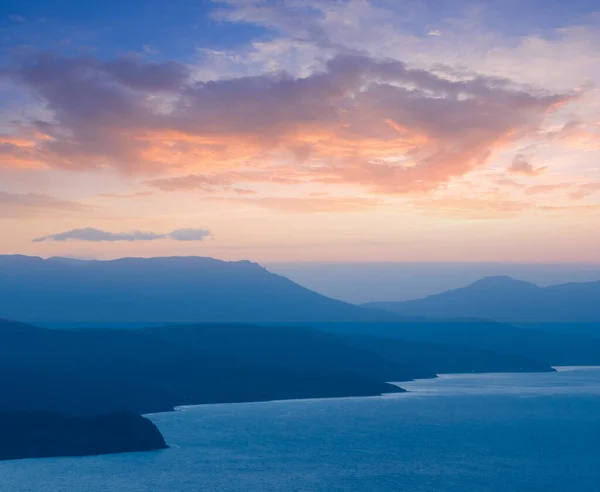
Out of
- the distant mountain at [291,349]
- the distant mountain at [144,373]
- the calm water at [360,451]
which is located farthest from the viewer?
the distant mountain at [291,349]

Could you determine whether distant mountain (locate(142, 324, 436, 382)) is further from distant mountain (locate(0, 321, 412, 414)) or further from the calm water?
the calm water

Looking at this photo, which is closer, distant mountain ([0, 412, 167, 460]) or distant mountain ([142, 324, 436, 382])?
distant mountain ([0, 412, 167, 460])

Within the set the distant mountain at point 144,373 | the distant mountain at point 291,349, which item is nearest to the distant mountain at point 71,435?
the distant mountain at point 144,373

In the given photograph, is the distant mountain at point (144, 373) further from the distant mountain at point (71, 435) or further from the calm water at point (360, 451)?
the distant mountain at point (71, 435)

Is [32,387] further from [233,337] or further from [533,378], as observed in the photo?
[533,378]

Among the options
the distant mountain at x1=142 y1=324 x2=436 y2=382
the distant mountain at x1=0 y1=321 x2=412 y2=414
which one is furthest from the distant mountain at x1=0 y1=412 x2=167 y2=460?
the distant mountain at x1=142 y1=324 x2=436 y2=382

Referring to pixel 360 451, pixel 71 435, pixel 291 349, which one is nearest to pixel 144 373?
pixel 291 349
